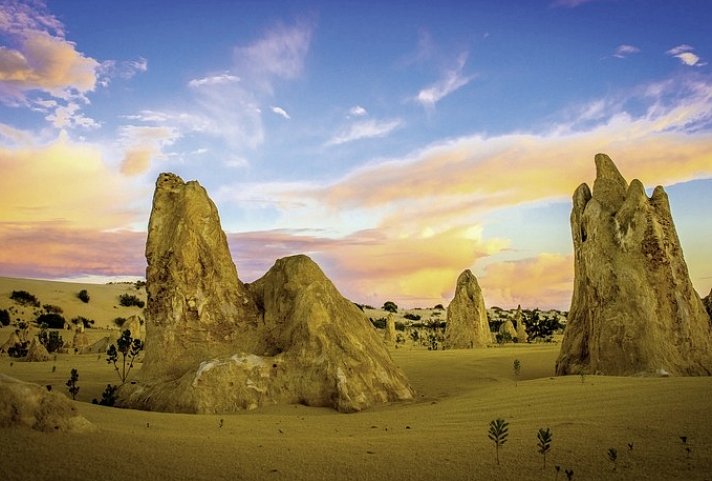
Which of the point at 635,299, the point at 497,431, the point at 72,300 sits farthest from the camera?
the point at 72,300

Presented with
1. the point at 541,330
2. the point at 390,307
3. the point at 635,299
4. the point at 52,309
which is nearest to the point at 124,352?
the point at 635,299

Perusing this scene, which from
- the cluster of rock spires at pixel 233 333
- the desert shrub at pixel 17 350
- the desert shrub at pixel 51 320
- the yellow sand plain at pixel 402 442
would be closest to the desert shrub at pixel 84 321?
the desert shrub at pixel 51 320

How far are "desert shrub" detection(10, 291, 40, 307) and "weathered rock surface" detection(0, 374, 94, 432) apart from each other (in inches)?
2282

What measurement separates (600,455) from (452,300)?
30837mm

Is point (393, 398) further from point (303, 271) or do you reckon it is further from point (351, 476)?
point (351, 476)

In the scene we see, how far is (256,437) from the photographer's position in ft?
22.4

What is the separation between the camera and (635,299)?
1409 cm

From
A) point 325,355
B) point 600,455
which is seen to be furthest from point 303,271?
point 600,455

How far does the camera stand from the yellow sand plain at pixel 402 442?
477cm

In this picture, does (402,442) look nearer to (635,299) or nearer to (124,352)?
(635,299)

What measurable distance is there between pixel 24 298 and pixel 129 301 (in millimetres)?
12655

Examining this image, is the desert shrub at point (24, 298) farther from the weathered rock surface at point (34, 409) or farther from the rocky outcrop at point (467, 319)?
the weathered rock surface at point (34, 409)

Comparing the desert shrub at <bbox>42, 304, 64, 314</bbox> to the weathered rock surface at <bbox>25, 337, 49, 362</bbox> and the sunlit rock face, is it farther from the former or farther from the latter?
the sunlit rock face

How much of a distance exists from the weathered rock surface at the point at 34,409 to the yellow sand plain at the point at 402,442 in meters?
0.14
